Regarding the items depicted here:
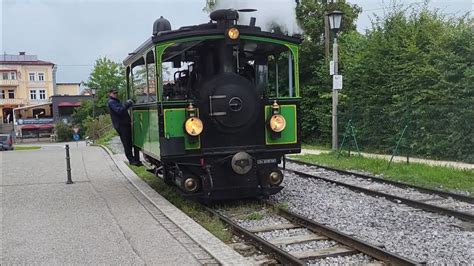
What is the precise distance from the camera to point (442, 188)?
33.5 ft

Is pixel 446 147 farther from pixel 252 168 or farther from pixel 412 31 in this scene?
pixel 252 168

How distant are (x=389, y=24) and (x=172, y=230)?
16037mm

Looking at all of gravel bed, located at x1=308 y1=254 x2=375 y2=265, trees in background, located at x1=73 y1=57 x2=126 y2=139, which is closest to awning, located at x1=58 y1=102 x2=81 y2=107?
trees in background, located at x1=73 y1=57 x2=126 y2=139

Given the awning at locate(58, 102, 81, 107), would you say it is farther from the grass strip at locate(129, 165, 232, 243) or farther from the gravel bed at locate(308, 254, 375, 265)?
the gravel bed at locate(308, 254, 375, 265)

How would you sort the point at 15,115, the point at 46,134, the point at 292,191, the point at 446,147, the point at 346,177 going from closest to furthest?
the point at 292,191 → the point at 346,177 → the point at 446,147 → the point at 46,134 → the point at 15,115

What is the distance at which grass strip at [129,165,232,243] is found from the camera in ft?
23.1

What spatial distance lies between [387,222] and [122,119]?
645cm

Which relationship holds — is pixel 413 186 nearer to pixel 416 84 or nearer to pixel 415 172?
pixel 415 172

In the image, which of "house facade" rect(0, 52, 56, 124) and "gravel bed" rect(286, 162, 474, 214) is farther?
"house facade" rect(0, 52, 56, 124)

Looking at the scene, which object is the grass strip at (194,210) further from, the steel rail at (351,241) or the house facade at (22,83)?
the house facade at (22,83)

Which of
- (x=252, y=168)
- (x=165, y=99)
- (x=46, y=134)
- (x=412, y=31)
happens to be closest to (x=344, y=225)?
(x=252, y=168)

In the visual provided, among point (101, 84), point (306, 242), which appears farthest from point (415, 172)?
point (101, 84)

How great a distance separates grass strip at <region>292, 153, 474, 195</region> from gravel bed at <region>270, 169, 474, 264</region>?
1.95 m

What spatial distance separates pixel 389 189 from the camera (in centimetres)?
1042
